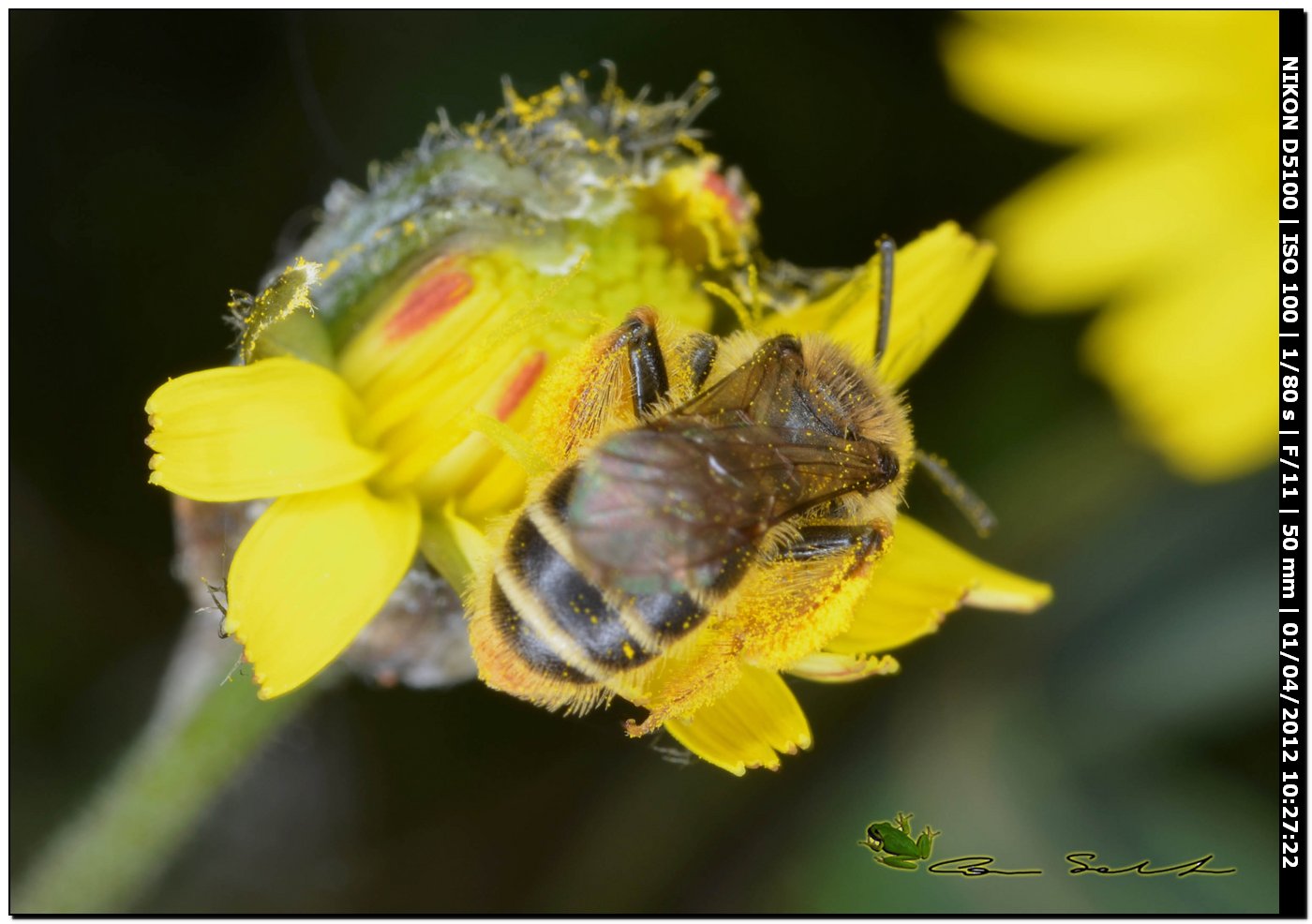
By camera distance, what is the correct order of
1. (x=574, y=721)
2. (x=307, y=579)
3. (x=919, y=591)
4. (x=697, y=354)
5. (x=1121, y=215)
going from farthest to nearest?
(x=1121, y=215)
(x=574, y=721)
(x=919, y=591)
(x=697, y=354)
(x=307, y=579)

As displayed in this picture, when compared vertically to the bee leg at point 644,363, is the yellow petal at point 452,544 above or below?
below

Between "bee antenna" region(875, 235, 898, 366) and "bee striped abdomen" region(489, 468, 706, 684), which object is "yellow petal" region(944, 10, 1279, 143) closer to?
"bee antenna" region(875, 235, 898, 366)

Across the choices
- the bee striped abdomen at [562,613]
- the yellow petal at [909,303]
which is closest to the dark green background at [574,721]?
the yellow petal at [909,303]

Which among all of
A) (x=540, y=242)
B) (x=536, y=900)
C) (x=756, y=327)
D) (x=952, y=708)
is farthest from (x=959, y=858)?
(x=540, y=242)

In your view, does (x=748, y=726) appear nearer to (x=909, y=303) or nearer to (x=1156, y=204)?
(x=909, y=303)

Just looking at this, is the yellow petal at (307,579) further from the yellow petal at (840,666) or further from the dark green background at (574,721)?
the dark green background at (574,721)

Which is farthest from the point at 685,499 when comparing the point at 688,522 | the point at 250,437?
the point at 250,437

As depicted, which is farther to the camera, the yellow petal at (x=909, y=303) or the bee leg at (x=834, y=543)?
the yellow petal at (x=909, y=303)

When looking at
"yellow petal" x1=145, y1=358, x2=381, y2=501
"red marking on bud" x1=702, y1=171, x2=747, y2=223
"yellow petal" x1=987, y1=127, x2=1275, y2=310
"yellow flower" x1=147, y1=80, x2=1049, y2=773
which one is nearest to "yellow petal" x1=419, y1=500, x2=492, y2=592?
"yellow flower" x1=147, y1=80, x2=1049, y2=773
